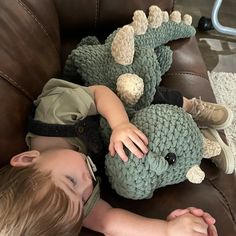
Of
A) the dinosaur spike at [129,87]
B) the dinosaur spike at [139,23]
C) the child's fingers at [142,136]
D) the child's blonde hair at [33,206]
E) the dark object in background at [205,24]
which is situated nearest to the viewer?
the child's blonde hair at [33,206]

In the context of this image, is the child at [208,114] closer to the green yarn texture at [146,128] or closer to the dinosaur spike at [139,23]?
the green yarn texture at [146,128]

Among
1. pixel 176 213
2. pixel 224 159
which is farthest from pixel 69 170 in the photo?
pixel 224 159

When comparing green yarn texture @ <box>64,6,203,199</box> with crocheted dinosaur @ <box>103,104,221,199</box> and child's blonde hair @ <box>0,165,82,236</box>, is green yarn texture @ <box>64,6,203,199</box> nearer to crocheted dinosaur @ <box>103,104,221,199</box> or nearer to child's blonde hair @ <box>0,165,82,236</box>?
crocheted dinosaur @ <box>103,104,221,199</box>

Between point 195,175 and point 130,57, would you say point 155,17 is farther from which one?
point 195,175

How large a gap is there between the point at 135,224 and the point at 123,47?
38 centimetres

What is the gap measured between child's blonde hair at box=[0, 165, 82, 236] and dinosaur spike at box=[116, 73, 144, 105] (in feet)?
0.85

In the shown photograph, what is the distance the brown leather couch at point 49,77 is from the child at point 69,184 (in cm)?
4

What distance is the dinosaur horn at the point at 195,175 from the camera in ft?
3.03

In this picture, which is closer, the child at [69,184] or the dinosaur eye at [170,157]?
the child at [69,184]

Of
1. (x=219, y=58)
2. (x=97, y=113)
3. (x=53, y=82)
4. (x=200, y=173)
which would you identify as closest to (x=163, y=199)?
(x=200, y=173)

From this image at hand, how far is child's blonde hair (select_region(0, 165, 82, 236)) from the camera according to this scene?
2.52 feet

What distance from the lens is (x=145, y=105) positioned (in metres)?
1.04

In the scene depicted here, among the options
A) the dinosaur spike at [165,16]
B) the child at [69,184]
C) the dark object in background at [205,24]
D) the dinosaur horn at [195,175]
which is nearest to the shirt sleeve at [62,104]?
the child at [69,184]

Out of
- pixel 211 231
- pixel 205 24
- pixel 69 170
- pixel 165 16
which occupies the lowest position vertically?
pixel 205 24
